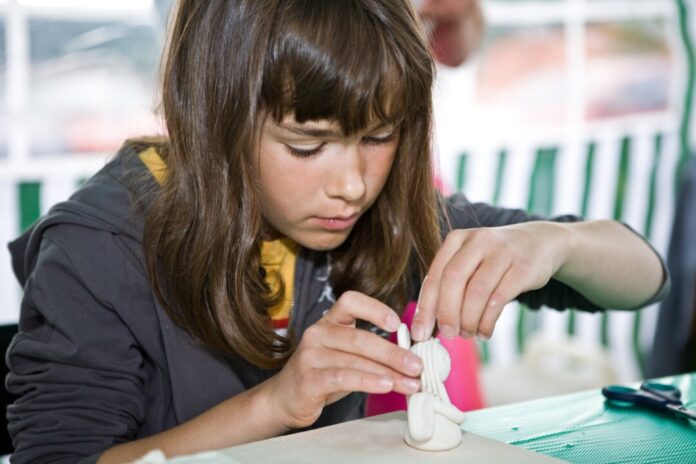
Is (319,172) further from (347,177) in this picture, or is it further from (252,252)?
(252,252)

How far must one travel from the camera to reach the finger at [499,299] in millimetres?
954

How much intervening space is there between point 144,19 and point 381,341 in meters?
1.79

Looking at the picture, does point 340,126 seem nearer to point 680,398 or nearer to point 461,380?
point 680,398

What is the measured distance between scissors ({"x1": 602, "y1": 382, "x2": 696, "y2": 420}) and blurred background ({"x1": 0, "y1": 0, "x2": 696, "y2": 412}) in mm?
1360

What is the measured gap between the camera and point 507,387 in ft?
8.75

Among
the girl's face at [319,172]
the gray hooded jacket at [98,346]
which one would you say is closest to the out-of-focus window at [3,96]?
the gray hooded jacket at [98,346]

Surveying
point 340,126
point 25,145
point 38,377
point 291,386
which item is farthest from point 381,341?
point 25,145

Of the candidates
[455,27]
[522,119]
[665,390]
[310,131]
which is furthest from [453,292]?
[522,119]

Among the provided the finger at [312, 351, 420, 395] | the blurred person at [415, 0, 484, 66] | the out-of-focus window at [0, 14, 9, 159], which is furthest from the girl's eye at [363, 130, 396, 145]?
the out-of-focus window at [0, 14, 9, 159]

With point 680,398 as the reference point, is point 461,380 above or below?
below

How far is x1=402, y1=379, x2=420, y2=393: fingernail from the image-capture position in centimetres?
88

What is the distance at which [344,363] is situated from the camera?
2.94 ft

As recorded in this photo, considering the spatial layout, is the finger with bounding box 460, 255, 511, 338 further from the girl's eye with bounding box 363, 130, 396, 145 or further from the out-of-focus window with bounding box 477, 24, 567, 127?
the out-of-focus window with bounding box 477, 24, 567, 127

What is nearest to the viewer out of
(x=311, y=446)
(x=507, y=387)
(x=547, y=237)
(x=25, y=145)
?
(x=311, y=446)
